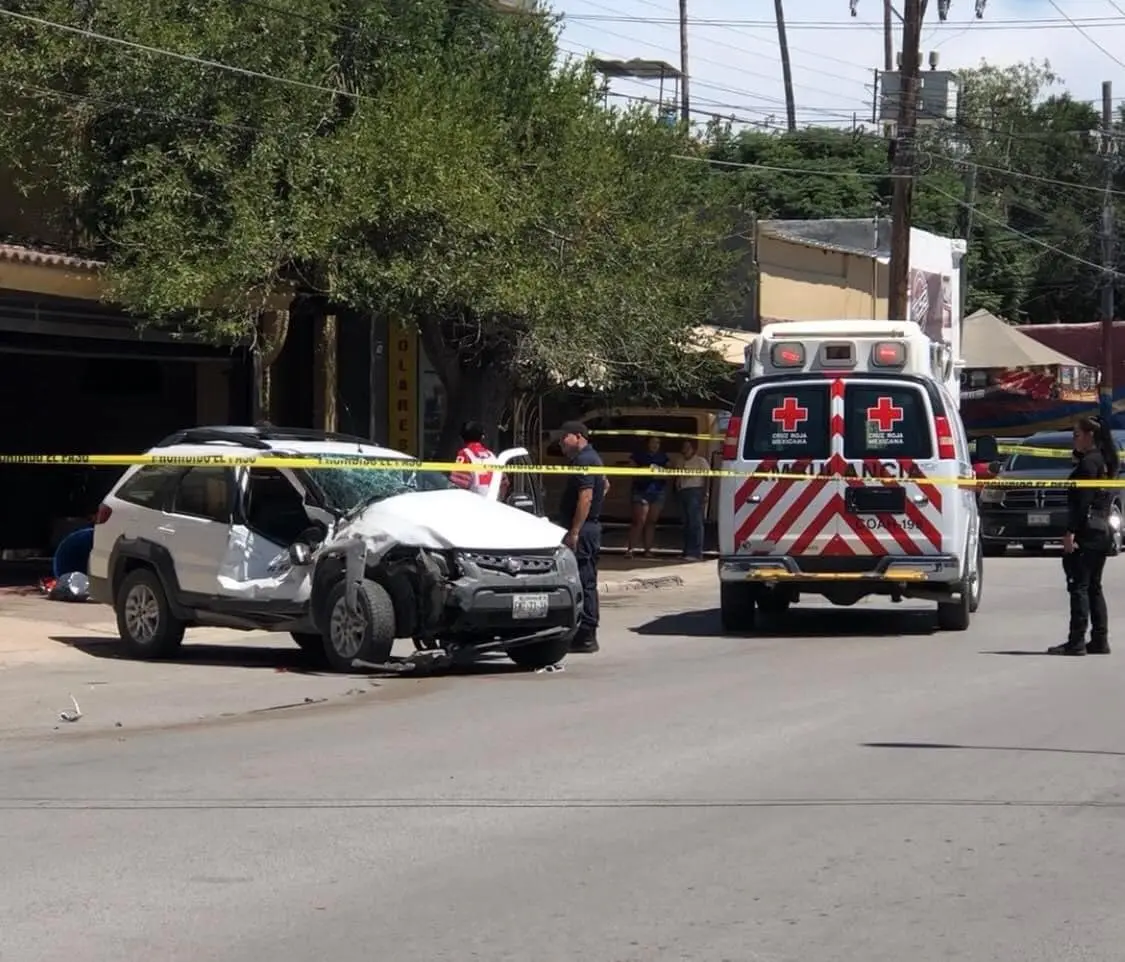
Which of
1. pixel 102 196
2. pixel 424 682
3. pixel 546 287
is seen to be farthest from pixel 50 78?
pixel 424 682

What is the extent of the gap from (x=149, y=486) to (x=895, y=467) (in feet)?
21.1

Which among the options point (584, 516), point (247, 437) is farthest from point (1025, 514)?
point (247, 437)

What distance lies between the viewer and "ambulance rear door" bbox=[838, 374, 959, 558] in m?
16.5

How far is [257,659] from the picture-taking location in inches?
612

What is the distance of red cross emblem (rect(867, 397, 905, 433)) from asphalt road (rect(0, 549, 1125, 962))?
12.0 feet

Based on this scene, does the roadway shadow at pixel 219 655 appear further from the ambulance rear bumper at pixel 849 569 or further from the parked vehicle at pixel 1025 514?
the parked vehicle at pixel 1025 514

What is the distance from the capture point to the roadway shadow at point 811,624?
1744cm

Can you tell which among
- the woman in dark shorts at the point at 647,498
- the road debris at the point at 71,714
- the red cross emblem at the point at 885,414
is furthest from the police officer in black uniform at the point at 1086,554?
the woman in dark shorts at the point at 647,498

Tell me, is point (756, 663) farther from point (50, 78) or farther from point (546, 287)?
point (50, 78)

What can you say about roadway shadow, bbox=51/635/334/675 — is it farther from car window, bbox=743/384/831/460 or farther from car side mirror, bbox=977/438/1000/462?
car side mirror, bbox=977/438/1000/462

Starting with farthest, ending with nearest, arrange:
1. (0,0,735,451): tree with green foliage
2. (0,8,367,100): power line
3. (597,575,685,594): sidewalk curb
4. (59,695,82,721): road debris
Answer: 1. (597,575,685,594): sidewalk curb
2. (0,0,735,451): tree with green foliage
3. (0,8,367,100): power line
4. (59,695,82,721): road debris

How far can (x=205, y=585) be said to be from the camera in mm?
14648

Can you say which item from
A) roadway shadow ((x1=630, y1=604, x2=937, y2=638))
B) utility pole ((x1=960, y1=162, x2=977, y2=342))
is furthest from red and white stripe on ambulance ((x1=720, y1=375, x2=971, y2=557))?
utility pole ((x1=960, y1=162, x2=977, y2=342))

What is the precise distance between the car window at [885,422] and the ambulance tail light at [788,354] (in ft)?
2.64
